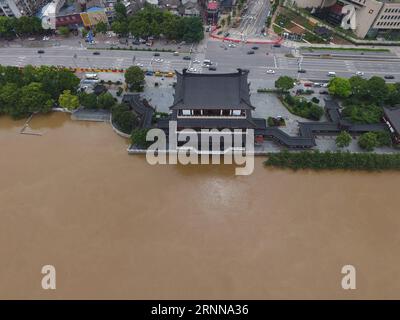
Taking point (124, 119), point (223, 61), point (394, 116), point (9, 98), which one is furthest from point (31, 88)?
point (394, 116)

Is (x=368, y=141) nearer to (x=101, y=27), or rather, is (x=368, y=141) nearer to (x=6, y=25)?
(x=101, y=27)

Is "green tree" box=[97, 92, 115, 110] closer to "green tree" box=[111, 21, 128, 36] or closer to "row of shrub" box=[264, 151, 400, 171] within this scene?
"green tree" box=[111, 21, 128, 36]

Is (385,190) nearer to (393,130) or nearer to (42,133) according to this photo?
(393,130)

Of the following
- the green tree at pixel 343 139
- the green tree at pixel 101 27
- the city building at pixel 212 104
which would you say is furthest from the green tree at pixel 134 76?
the green tree at pixel 343 139

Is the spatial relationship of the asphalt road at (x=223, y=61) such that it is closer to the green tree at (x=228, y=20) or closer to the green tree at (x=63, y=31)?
the green tree at (x=63, y=31)

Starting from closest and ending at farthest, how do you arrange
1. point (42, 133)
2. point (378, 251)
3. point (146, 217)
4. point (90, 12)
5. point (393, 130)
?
point (378, 251) < point (146, 217) < point (393, 130) < point (42, 133) < point (90, 12)

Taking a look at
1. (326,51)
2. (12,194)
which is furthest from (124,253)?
(326,51)
